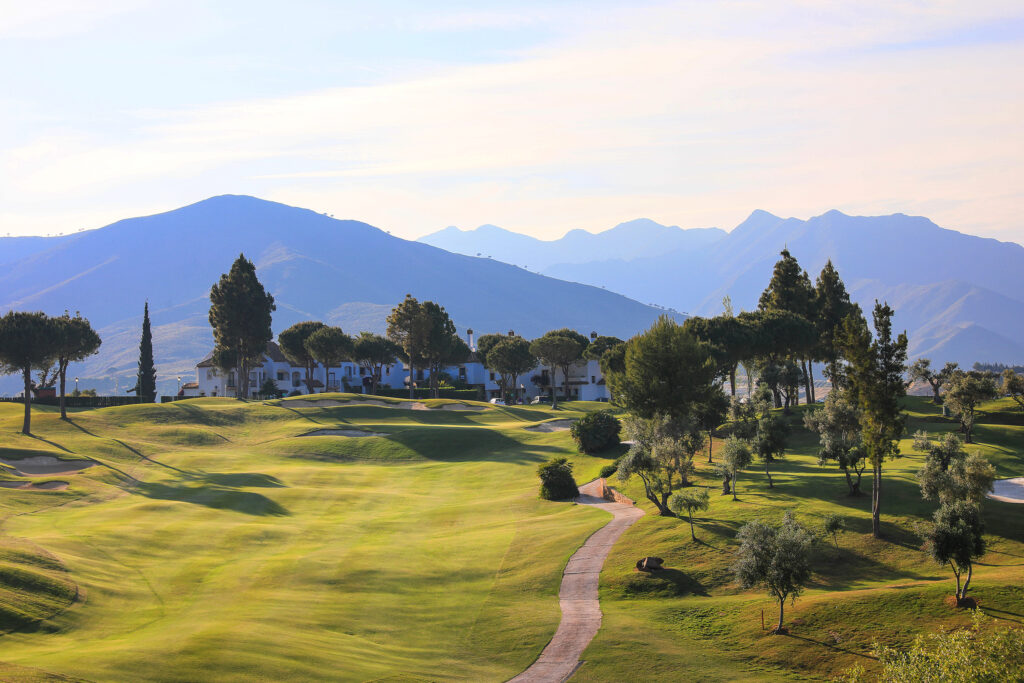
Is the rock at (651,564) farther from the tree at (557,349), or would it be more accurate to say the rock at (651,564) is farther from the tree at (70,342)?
the tree at (557,349)

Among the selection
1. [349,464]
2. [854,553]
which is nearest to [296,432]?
[349,464]

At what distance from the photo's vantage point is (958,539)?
3334cm

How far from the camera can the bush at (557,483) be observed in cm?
5891

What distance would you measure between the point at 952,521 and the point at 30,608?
Result: 3648cm

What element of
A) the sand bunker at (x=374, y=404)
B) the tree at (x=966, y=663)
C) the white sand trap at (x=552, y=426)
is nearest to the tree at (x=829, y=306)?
the white sand trap at (x=552, y=426)

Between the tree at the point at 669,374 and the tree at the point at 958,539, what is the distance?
29.3 m

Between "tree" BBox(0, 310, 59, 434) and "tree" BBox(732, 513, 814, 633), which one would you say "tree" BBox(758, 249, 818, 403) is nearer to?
"tree" BBox(732, 513, 814, 633)

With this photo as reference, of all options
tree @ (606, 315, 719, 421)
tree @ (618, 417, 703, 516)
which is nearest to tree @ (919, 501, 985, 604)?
tree @ (618, 417, 703, 516)

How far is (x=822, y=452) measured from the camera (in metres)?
51.3

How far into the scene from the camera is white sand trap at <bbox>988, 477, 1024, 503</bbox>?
44.4m

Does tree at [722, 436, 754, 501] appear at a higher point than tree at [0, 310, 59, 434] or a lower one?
lower

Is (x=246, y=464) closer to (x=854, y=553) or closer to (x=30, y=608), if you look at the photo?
(x=30, y=608)

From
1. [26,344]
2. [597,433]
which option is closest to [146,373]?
[26,344]

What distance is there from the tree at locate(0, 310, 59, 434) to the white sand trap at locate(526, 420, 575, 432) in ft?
169
